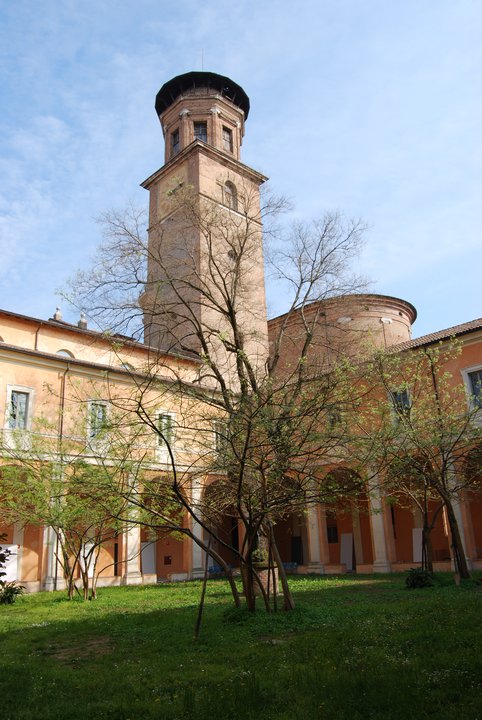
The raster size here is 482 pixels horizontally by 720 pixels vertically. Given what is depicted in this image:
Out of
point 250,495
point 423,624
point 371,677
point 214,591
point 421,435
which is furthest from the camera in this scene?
point 214,591

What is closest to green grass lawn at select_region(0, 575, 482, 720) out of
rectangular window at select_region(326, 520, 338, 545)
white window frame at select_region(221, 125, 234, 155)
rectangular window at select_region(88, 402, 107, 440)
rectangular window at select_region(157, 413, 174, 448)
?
rectangular window at select_region(157, 413, 174, 448)

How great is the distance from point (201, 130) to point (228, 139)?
1606 mm

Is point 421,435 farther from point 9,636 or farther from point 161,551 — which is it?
point 161,551

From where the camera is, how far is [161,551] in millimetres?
24812

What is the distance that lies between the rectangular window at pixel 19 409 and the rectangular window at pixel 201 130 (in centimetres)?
1942

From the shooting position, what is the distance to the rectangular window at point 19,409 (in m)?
19.5

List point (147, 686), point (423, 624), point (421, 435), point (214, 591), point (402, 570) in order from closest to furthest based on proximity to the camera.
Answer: point (147, 686), point (423, 624), point (421, 435), point (214, 591), point (402, 570)

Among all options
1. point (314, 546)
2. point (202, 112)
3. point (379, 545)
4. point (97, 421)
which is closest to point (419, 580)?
point (379, 545)

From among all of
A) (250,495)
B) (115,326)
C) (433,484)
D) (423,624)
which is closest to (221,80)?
(115,326)

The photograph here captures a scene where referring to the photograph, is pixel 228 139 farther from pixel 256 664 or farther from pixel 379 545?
pixel 256 664

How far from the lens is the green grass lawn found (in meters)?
5.16

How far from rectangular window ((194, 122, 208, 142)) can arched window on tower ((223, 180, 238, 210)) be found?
3155 mm

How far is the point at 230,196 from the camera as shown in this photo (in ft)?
104

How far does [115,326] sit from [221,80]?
23.0 meters
